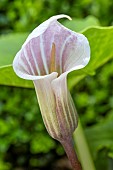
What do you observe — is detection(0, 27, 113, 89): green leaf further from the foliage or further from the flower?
the foliage

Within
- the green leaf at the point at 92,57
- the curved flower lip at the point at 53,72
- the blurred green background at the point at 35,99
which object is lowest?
the blurred green background at the point at 35,99

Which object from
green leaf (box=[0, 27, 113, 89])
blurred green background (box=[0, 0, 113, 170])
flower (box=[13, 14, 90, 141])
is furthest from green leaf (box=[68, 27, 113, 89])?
blurred green background (box=[0, 0, 113, 170])

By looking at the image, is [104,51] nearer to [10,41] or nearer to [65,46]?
→ [65,46]

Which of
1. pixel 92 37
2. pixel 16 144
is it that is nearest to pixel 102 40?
pixel 92 37

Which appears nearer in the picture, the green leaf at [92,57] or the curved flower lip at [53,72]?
the curved flower lip at [53,72]

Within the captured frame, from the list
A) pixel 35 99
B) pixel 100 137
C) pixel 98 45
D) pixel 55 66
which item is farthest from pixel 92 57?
pixel 35 99

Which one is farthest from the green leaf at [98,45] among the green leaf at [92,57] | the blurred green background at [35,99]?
the blurred green background at [35,99]

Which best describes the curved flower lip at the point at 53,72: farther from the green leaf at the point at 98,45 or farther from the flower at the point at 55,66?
the green leaf at the point at 98,45

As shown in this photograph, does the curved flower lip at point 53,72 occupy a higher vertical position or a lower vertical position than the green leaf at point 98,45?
higher

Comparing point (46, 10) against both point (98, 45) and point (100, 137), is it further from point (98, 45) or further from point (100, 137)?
point (98, 45)
